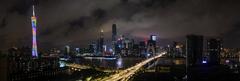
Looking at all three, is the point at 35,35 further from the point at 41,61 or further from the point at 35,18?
the point at 41,61

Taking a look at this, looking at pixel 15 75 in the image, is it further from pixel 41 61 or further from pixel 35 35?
pixel 35 35

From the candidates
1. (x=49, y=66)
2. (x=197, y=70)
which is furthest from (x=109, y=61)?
(x=197, y=70)

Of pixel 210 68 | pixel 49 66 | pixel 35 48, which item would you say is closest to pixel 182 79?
pixel 210 68

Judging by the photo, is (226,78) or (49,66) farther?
(49,66)

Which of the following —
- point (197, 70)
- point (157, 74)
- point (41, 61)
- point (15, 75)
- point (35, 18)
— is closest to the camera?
point (15, 75)

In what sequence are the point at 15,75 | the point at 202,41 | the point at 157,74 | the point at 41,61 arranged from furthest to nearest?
the point at 202,41
the point at 41,61
the point at 157,74
the point at 15,75

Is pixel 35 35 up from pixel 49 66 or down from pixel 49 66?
up
